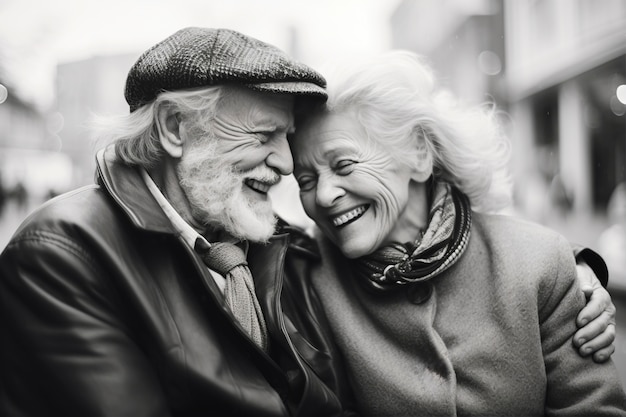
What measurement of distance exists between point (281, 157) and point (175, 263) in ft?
2.17

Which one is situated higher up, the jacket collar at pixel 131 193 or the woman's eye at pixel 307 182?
the jacket collar at pixel 131 193

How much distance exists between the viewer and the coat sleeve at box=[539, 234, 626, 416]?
7.54ft

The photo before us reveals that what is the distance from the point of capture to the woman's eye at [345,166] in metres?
2.47

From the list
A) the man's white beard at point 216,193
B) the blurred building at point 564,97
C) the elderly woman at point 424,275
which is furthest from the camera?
the blurred building at point 564,97

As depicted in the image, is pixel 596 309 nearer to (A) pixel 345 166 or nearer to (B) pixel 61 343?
(A) pixel 345 166

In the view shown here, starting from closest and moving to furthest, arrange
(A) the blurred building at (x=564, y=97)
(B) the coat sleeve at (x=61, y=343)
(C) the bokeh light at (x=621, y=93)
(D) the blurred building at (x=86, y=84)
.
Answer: (B) the coat sleeve at (x=61, y=343)
(D) the blurred building at (x=86, y=84)
(C) the bokeh light at (x=621, y=93)
(A) the blurred building at (x=564, y=97)

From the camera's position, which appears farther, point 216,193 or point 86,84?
point 86,84

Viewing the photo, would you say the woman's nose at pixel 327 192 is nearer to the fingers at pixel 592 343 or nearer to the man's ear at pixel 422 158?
the man's ear at pixel 422 158

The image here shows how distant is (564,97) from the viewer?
1867 cm

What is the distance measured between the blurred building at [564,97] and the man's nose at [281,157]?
7892 millimetres

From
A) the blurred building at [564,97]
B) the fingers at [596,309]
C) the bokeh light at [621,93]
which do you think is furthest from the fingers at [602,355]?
the bokeh light at [621,93]

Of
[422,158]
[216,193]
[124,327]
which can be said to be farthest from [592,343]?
[124,327]

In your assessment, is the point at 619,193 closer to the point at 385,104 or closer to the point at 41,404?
the point at 385,104

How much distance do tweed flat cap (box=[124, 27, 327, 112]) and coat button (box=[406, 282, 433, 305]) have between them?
0.94 metres
